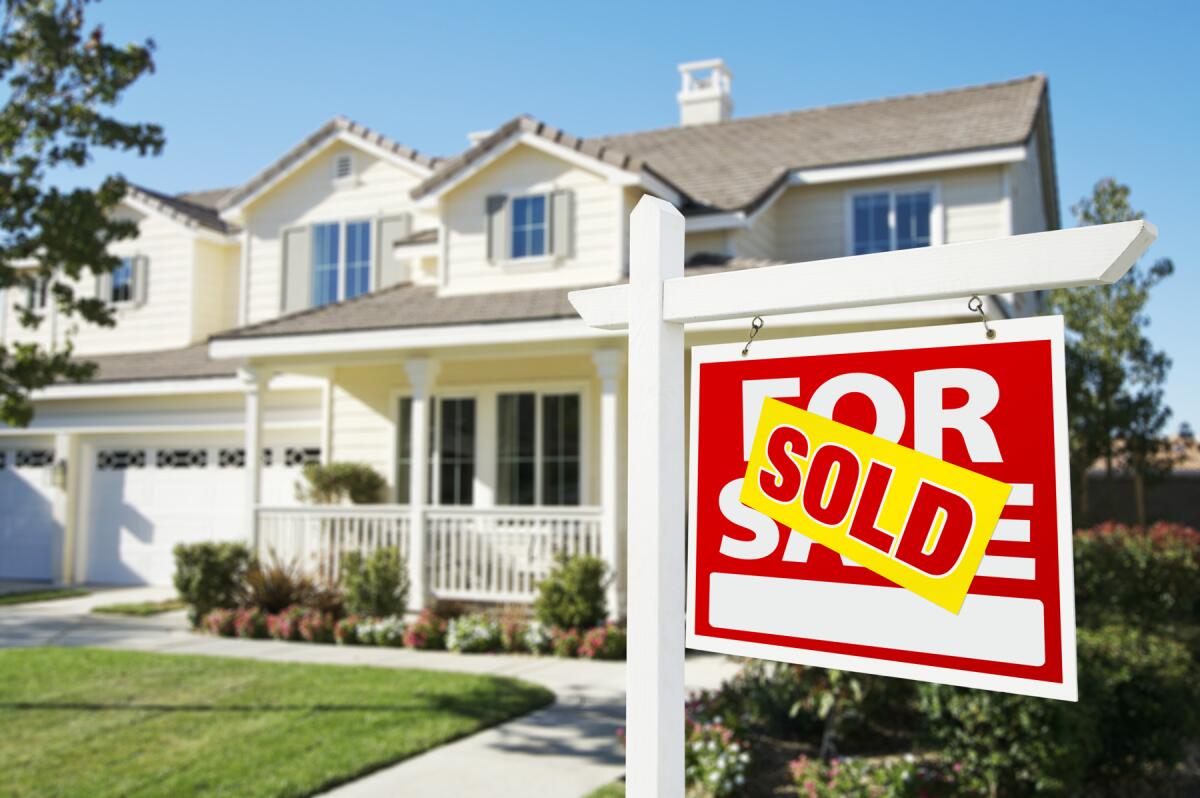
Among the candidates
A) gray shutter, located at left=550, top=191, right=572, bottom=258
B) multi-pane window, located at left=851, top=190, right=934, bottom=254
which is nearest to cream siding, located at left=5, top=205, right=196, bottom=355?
gray shutter, located at left=550, top=191, right=572, bottom=258

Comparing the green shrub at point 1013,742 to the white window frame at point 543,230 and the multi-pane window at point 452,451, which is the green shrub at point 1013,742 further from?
the multi-pane window at point 452,451

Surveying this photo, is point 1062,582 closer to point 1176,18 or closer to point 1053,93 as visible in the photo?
point 1176,18

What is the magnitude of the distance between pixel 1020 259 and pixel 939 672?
0.84 metres

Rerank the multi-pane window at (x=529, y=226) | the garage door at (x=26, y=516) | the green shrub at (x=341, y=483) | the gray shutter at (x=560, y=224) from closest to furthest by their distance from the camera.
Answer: the gray shutter at (x=560, y=224) < the multi-pane window at (x=529, y=226) < the green shrub at (x=341, y=483) < the garage door at (x=26, y=516)

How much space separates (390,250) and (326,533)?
500 cm

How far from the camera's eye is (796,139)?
15.8 metres

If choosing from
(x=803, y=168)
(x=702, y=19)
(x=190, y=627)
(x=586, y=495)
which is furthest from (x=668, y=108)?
(x=190, y=627)

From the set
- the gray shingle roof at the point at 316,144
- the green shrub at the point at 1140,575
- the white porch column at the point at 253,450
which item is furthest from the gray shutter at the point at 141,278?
the green shrub at the point at 1140,575

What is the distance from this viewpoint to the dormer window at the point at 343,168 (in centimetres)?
1599

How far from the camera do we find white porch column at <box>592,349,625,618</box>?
10.8 m

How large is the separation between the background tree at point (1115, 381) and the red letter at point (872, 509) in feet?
49.1

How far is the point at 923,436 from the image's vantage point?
2.04m

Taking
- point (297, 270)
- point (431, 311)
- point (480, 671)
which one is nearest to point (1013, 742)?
point (480, 671)

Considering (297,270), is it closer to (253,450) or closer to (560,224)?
(253,450)
